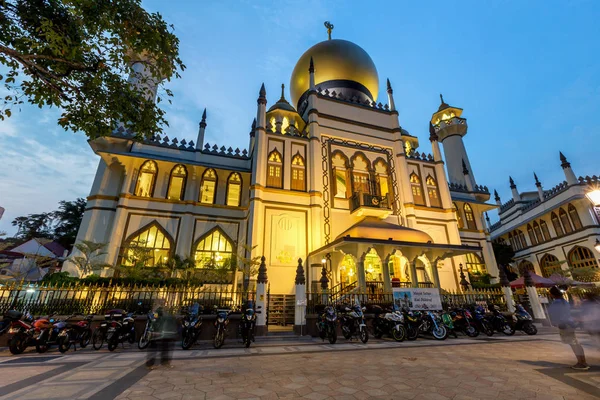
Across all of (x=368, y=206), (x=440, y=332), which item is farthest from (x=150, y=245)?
(x=440, y=332)

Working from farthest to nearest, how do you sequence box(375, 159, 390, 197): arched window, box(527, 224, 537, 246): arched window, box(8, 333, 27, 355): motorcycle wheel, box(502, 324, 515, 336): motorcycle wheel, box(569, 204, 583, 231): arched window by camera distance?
box(527, 224, 537, 246): arched window
box(569, 204, 583, 231): arched window
box(375, 159, 390, 197): arched window
box(502, 324, 515, 336): motorcycle wheel
box(8, 333, 27, 355): motorcycle wheel

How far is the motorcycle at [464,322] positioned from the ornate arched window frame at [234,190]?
1330cm

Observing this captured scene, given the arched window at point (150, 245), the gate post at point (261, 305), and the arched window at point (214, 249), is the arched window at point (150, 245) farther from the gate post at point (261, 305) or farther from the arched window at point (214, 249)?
the gate post at point (261, 305)

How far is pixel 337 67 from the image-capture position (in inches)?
875

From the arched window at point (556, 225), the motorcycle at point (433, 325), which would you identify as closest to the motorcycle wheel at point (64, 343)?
the motorcycle at point (433, 325)

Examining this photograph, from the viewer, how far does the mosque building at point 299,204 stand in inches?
564

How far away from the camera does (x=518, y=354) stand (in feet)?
20.2

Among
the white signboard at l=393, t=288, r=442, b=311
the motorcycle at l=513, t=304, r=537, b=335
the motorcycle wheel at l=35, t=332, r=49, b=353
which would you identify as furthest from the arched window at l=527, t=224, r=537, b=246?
the motorcycle wheel at l=35, t=332, r=49, b=353

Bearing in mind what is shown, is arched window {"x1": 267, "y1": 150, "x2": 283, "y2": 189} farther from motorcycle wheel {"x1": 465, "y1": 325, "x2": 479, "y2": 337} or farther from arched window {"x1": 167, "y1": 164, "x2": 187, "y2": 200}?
motorcycle wheel {"x1": 465, "y1": 325, "x2": 479, "y2": 337}

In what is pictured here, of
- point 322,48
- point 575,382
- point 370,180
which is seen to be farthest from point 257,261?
point 322,48

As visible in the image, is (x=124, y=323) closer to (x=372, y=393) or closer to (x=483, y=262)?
(x=372, y=393)

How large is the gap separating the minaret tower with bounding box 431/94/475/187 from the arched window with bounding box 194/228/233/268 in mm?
23893

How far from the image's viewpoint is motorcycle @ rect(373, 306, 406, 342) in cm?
862

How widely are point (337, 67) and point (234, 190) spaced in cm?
1336
